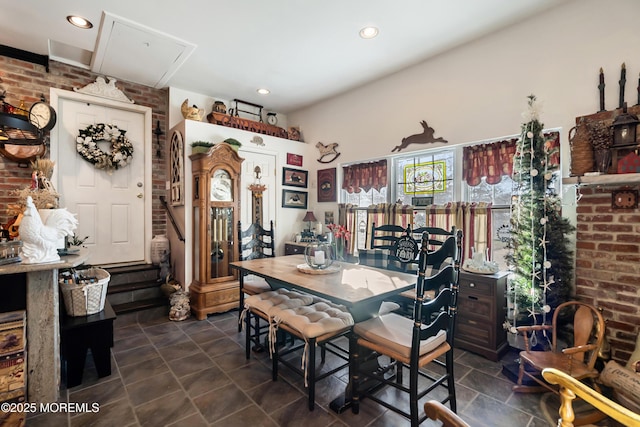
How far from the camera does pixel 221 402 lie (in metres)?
1.96

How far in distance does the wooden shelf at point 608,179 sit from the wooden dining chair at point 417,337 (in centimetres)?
104

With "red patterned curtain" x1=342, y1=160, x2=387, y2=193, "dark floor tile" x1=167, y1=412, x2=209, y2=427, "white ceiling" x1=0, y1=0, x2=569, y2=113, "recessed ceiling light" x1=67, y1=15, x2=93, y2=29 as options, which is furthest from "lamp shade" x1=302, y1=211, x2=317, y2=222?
"recessed ceiling light" x1=67, y1=15, x2=93, y2=29

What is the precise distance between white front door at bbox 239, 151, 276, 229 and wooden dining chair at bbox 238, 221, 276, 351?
1.63 ft

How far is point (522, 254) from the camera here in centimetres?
238

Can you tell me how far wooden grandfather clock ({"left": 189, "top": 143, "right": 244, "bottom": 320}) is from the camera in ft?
11.7

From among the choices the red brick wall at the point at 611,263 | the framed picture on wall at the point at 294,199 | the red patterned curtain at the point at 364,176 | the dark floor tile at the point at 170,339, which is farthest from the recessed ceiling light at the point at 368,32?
the dark floor tile at the point at 170,339

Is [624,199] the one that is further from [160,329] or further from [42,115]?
[42,115]

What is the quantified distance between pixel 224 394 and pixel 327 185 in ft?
10.3

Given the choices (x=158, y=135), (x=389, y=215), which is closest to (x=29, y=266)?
(x=158, y=135)

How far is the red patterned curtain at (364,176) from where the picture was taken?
388 cm

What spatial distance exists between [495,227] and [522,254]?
1.94ft

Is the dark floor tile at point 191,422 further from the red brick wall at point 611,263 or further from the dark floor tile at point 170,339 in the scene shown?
the red brick wall at point 611,263

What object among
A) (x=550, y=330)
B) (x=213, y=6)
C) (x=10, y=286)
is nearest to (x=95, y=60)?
(x=213, y=6)

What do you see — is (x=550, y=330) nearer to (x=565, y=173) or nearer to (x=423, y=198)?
(x=565, y=173)
